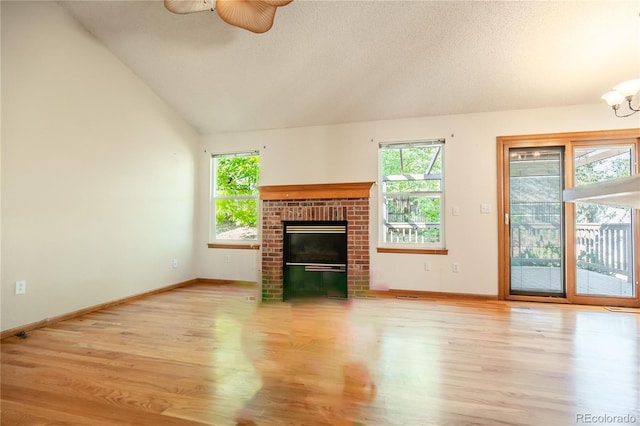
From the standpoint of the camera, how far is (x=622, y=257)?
3.54 meters

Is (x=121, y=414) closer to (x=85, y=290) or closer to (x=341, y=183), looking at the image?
(x=85, y=290)

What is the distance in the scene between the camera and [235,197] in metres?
4.73

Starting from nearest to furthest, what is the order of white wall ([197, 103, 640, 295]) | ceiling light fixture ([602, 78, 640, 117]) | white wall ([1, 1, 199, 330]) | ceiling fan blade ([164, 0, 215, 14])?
ceiling fan blade ([164, 0, 215, 14]) < ceiling light fixture ([602, 78, 640, 117]) < white wall ([1, 1, 199, 330]) < white wall ([197, 103, 640, 295])

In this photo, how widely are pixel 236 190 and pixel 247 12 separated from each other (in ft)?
9.54

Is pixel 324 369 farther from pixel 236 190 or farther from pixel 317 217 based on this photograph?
pixel 236 190

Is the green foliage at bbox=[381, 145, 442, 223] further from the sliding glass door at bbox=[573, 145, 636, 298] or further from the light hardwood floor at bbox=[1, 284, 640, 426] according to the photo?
the sliding glass door at bbox=[573, 145, 636, 298]

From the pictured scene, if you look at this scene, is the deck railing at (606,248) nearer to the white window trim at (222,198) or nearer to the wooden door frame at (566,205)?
the wooden door frame at (566,205)

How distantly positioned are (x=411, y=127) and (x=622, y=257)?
9.26ft

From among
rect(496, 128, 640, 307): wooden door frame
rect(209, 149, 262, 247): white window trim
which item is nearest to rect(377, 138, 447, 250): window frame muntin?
rect(496, 128, 640, 307): wooden door frame

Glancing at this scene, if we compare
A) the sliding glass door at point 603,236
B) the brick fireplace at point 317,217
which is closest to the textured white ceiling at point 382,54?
the sliding glass door at point 603,236

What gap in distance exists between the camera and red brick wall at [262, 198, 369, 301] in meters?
3.93

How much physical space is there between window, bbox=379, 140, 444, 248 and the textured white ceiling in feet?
1.66

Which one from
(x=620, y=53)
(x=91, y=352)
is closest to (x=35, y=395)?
(x=91, y=352)

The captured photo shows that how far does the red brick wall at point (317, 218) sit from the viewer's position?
3.93 meters
